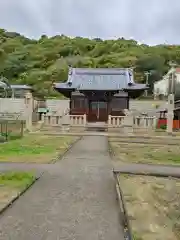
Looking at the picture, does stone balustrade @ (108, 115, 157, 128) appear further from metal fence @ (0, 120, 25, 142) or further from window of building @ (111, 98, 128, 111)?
metal fence @ (0, 120, 25, 142)

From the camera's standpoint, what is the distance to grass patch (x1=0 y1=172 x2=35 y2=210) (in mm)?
5766

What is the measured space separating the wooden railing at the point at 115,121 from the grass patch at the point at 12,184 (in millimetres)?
21470

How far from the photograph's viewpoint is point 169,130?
1056 inches

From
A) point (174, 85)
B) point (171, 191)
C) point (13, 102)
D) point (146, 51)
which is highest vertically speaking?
point (146, 51)

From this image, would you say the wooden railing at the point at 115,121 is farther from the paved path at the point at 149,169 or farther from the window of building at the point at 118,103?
the paved path at the point at 149,169

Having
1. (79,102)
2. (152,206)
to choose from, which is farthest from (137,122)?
(152,206)

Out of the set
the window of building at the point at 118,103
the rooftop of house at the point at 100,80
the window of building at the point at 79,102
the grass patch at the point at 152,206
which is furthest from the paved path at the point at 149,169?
the window of building at the point at 79,102

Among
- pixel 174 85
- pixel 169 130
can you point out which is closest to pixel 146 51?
pixel 174 85

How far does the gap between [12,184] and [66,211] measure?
2124mm

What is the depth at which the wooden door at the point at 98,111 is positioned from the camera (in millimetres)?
35062

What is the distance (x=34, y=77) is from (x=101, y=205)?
50.7 m

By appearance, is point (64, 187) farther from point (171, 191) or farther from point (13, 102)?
point (13, 102)

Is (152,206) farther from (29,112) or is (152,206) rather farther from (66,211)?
(29,112)

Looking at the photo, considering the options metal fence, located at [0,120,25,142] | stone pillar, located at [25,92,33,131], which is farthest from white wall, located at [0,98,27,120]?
stone pillar, located at [25,92,33,131]
